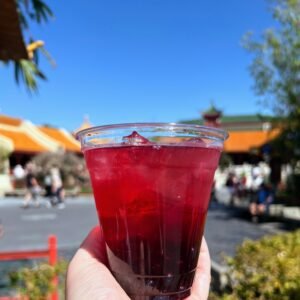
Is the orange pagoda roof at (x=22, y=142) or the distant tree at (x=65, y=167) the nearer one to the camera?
the distant tree at (x=65, y=167)

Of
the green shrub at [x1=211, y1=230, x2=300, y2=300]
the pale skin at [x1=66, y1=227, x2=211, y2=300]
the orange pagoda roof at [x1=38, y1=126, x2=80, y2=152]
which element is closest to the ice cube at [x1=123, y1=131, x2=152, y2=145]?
the pale skin at [x1=66, y1=227, x2=211, y2=300]

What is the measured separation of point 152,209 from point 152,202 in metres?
0.02

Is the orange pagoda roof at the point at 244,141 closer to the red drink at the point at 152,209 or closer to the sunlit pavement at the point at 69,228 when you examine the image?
the sunlit pavement at the point at 69,228

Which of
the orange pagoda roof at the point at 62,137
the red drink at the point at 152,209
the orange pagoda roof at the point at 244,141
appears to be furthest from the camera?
the orange pagoda roof at the point at 244,141

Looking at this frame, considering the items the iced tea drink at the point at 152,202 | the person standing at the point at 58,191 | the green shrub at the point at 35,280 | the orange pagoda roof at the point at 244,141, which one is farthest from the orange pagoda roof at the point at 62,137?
the iced tea drink at the point at 152,202

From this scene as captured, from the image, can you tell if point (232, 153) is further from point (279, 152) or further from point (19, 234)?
point (19, 234)

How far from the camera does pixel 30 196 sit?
18453 millimetres

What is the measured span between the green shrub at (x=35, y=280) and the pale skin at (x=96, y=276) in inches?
112

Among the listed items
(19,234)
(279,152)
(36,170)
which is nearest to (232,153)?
(36,170)

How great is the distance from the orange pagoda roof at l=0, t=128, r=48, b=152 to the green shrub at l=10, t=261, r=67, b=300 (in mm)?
26277

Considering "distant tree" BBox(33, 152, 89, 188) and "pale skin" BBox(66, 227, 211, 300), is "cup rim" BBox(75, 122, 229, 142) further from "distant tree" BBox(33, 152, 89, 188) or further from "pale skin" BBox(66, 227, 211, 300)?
"distant tree" BBox(33, 152, 89, 188)

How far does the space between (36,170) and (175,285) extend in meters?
25.3

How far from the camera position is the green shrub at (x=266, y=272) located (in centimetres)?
322

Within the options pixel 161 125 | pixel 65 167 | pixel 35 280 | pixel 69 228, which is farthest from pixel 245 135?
pixel 161 125
